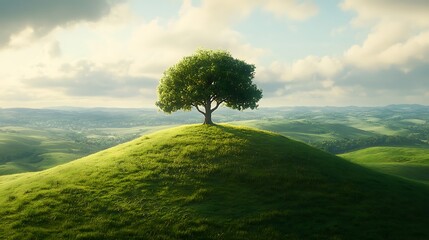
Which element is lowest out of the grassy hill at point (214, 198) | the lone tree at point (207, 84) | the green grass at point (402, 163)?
the green grass at point (402, 163)

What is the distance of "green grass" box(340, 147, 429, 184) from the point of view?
71.7 meters

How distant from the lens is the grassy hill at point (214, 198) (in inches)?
1123

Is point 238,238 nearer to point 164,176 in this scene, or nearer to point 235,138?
point 164,176

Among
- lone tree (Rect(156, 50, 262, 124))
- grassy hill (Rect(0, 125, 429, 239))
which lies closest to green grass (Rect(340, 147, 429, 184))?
grassy hill (Rect(0, 125, 429, 239))

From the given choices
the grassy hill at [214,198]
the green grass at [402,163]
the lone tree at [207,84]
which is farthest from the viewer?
the green grass at [402,163]

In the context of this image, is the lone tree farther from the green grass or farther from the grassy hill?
the green grass

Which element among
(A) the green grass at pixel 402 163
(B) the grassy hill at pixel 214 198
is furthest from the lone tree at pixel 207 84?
(A) the green grass at pixel 402 163

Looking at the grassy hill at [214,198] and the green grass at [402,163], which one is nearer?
the grassy hill at [214,198]

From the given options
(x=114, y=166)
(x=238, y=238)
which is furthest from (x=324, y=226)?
(x=114, y=166)

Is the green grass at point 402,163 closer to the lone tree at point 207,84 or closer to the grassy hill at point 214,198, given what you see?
the grassy hill at point 214,198

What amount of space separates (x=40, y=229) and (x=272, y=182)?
2424 centimetres

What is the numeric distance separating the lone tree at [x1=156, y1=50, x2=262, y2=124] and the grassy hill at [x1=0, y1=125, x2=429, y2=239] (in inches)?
469

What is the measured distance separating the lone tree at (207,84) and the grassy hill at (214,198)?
11.9 m

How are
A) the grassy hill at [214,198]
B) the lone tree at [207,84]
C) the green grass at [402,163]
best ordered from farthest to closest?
the green grass at [402,163] → the lone tree at [207,84] → the grassy hill at [214,198]
